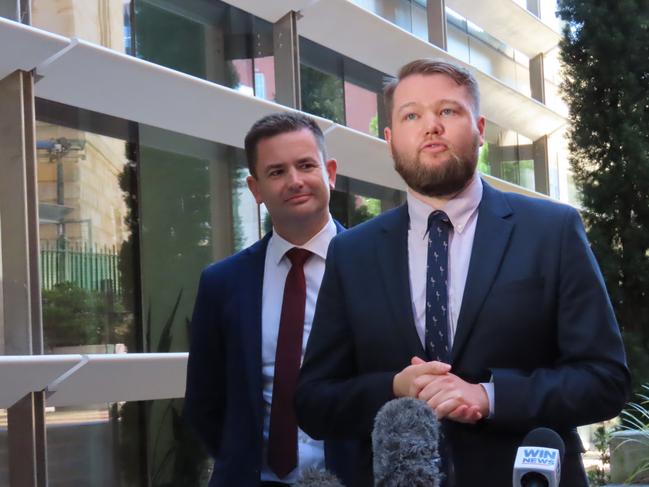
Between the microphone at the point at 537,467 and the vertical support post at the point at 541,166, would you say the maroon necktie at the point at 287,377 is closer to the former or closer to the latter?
the microphone at the point at 537,467

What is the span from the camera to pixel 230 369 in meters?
3.80

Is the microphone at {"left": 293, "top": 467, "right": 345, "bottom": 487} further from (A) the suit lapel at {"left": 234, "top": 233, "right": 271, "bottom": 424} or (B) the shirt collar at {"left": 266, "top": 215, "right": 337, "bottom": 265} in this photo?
(B) the shirt collar at {"left": 266, "top": 215, "right": 337, "bottom": 265}

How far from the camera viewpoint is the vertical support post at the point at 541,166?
77.0 ft

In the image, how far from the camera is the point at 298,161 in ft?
12.6

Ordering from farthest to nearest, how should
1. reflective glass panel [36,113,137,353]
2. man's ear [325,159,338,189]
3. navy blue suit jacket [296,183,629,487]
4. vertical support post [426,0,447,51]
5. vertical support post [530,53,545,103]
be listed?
vertical support post [530,53,545,103] → vertical support post [426,0,447,51] → reflective glass panel [36,113,137,353] → man's ear [325,159,338,189] → navy blue suit jacket [296,183,629,487]

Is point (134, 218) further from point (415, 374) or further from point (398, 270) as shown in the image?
point (415, 374)

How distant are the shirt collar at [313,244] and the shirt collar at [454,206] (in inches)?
50.7

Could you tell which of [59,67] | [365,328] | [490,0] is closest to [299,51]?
[59,67]

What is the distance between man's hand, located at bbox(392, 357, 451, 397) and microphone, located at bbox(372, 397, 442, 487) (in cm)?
58

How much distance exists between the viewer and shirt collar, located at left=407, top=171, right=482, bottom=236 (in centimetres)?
258

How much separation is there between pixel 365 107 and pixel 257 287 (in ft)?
39.7

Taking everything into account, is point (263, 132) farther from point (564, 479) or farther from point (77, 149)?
point (77, 149)

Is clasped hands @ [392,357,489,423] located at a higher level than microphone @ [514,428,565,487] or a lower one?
higher

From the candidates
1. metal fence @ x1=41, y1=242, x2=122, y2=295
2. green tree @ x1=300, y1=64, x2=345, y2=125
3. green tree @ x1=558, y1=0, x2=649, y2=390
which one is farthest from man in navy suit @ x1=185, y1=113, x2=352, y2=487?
green tree @ x1=558, y1=0, x2=649, y2=390
